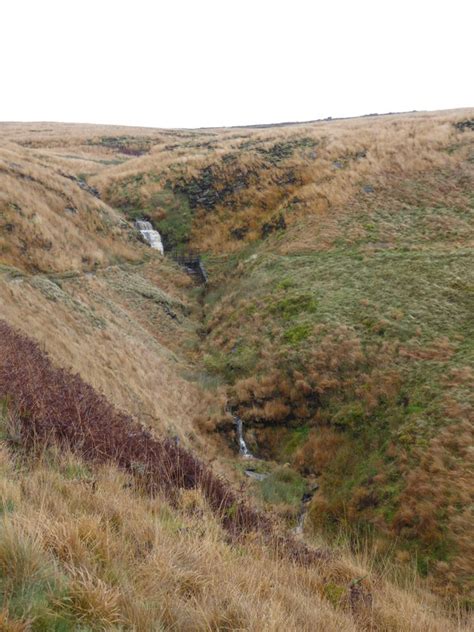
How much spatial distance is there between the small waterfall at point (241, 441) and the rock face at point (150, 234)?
16.6 meters

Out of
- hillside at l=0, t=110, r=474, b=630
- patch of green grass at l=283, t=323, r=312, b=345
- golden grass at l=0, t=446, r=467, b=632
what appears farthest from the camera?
patch of green grass at l=283, t=323, r=312, b=345

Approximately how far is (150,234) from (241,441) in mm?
18913

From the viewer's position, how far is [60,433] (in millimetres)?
6199

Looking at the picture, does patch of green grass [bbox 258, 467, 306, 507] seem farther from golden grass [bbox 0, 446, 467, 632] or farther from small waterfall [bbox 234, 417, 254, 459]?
golden grass [bbox 0, 446, 467, 632]

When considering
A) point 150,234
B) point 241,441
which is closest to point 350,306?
point 241,441

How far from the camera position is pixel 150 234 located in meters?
30.2

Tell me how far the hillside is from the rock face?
2.59 feet

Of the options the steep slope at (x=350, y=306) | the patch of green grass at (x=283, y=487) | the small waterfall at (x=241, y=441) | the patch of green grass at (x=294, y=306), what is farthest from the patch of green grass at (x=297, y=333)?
the patch of green grass at (x=283, y=487)

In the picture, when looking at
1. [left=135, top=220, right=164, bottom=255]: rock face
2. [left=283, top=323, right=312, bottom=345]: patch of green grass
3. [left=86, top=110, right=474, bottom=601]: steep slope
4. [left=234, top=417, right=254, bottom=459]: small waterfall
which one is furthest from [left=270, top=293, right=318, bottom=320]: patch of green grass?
[left=135, top=220, right=164, bottom=255]: rock face

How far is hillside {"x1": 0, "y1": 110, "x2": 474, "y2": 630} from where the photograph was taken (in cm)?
400

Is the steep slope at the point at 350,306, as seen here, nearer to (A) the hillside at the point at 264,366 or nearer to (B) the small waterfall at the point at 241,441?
(A) the hillside at the point at 264,366

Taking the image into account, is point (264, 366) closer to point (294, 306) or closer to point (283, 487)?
point (294, 306)

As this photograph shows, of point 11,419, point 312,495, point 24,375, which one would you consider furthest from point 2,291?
point 312,495

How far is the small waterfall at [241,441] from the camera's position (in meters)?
14.1
